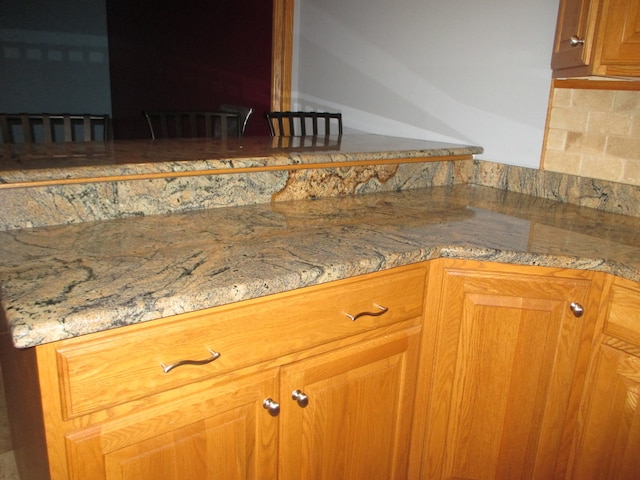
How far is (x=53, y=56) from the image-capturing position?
544 cm

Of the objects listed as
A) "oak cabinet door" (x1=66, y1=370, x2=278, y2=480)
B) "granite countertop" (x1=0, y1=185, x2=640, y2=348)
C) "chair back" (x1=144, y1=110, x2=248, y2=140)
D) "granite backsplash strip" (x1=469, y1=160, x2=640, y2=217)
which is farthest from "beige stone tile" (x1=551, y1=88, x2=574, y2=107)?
"oak cabinet door" (x1=66, y1=370, x2=278, y2=480)

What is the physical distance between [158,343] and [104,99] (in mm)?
5400

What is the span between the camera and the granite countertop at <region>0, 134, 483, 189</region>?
4.24 feet

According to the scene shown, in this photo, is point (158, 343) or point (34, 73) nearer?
point (158, 343)

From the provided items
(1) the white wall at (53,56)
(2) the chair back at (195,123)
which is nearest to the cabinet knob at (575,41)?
(2) the chair back at (195,123)

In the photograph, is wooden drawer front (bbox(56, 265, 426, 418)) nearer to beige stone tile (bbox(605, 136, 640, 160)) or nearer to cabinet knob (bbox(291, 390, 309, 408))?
cabinet knob (bbox(291, 390, 309, 408))

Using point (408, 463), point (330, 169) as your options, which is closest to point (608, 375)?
point (408, 463)

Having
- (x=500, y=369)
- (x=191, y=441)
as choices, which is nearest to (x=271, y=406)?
(x=191, y=441)

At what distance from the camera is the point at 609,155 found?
173 centimetres

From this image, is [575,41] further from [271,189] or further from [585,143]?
[271,189]

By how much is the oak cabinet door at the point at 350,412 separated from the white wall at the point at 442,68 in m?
1.06

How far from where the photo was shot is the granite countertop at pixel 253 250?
0.89 metres

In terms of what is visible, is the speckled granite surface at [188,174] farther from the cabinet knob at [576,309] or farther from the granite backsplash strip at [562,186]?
the cabinet knob at [576,309]

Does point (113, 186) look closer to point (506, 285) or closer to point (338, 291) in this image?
point (338, 291)
